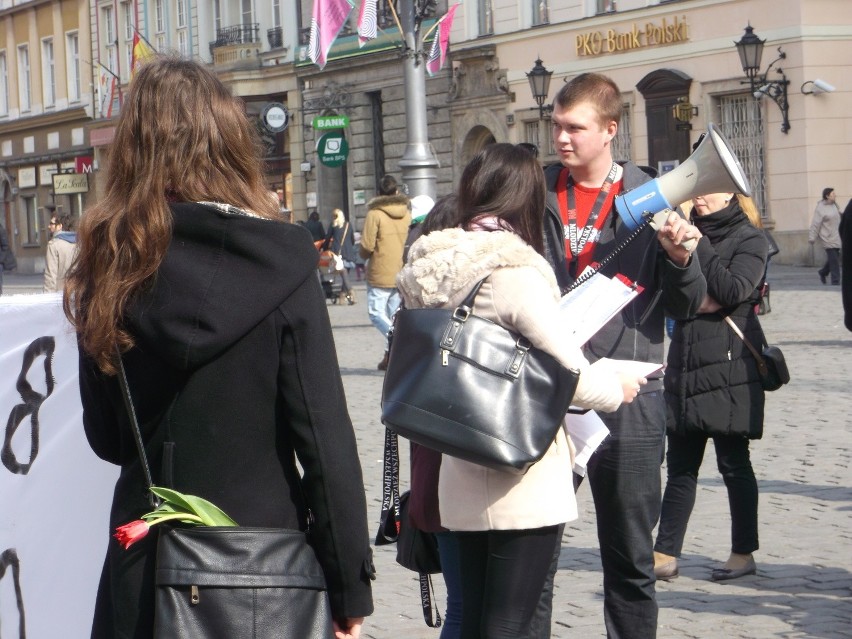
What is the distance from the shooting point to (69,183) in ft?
160

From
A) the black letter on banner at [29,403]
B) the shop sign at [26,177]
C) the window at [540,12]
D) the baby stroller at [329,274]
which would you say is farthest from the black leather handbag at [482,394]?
the shop sign at [26,177]

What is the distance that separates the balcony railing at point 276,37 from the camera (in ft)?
139

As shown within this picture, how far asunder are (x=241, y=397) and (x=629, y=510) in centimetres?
194

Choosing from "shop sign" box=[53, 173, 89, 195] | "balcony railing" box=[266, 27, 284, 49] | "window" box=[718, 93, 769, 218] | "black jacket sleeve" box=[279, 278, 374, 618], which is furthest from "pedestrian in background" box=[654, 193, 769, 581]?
"shop sign" box=[53, 173, 89, 195]

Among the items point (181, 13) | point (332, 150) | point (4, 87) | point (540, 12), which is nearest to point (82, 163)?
point (181, 13)

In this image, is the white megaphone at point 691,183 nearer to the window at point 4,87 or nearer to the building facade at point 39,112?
the building facade at point 39,112

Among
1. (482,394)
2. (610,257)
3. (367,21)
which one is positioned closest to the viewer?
(482,394)

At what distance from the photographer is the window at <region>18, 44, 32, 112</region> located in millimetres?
56594

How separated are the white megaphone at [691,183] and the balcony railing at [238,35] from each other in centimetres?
3999

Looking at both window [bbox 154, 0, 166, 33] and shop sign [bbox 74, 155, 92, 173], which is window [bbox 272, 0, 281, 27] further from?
shop sign [bbox 74, 155, 92, 173]

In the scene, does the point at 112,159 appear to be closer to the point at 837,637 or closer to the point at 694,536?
the point at 837,637

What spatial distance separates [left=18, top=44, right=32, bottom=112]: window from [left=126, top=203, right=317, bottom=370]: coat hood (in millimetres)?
56039

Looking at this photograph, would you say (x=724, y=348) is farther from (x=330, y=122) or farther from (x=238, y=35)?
(x=238, y=35)

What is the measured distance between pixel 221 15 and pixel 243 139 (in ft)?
141
